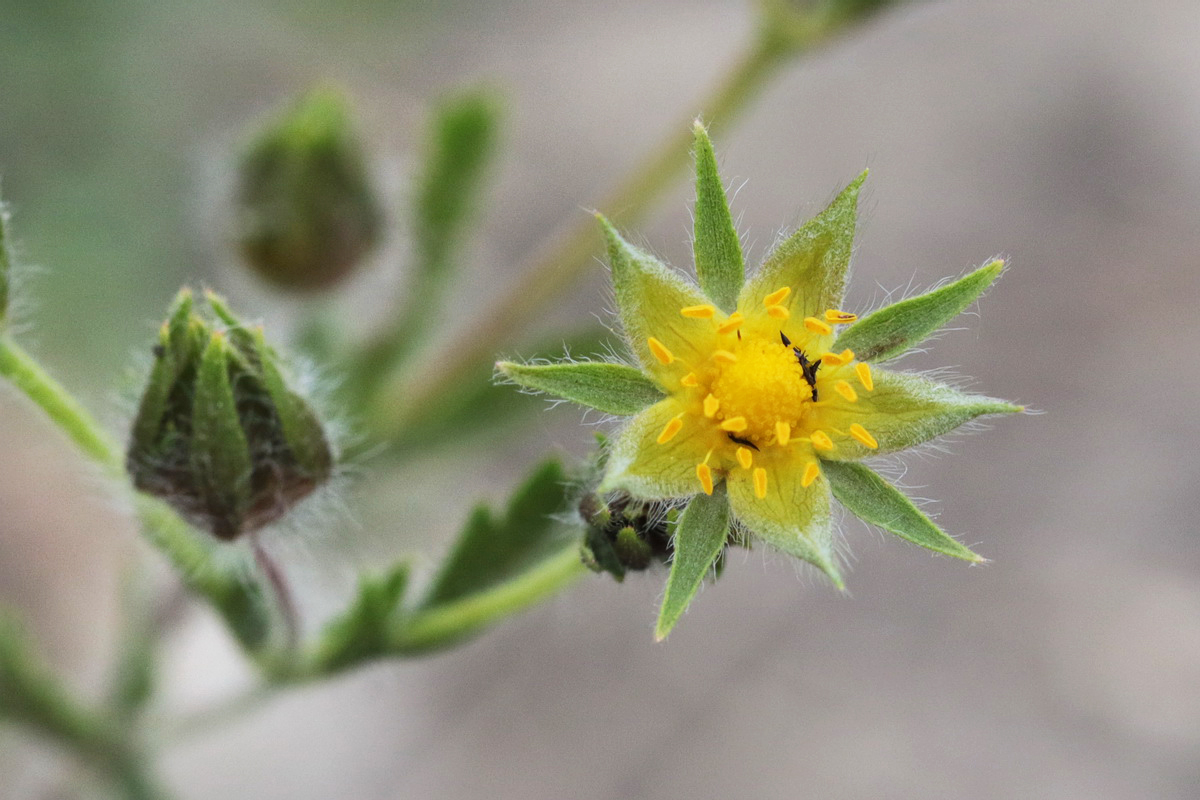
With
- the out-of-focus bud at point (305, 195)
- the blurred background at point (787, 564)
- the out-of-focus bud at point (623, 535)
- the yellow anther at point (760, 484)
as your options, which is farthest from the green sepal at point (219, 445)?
the blurred background at point (787, 564)

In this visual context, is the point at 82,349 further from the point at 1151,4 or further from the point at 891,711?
the point at 1151,4

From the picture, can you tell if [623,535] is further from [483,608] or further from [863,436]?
[483,608]

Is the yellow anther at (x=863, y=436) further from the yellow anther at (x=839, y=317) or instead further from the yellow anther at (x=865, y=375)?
the yellow anther at (x=839, y=317)

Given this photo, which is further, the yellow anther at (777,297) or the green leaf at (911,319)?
the yellow anther at (777,297)

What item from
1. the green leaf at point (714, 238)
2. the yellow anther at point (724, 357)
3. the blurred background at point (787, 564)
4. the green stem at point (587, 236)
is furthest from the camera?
the blurred background at point (787, 564)

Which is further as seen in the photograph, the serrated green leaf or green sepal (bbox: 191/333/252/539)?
the serrated green leaf

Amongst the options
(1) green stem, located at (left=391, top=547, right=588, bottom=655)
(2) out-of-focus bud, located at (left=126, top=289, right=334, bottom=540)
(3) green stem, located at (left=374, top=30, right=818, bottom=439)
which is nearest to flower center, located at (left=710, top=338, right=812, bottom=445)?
(1) green stem, located at (left=391, top=547, right=588, bottom=655)

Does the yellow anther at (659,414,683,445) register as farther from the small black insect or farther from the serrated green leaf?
the serrated green leaf
